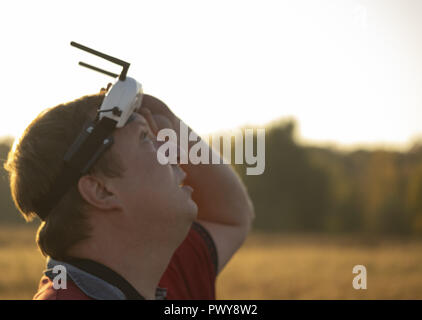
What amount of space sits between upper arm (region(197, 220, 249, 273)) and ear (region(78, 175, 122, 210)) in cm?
106

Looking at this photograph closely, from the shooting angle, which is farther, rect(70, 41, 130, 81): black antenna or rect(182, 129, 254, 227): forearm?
rect(182, 129, 254, 227): forearm

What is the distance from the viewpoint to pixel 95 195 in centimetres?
245

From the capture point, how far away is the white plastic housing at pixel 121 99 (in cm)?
244

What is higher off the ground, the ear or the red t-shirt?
the ear

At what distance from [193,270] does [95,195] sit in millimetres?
967

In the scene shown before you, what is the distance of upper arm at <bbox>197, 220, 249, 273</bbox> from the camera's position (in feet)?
11.0

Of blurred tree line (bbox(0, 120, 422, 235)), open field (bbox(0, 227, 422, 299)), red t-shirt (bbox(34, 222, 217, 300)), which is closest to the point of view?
red t-shirt (bbox(34, 222, 217, 300))

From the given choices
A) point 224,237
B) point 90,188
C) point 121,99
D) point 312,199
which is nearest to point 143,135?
point 121,99

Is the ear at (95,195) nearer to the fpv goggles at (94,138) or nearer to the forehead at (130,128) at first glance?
the fpv goggles at (94,138)

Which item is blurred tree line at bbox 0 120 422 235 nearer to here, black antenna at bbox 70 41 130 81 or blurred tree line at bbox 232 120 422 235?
blurred tree line at bbox 232 120 422 235

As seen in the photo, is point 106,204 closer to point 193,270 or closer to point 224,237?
point 193,270

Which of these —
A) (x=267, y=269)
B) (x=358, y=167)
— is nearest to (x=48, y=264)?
(x=267, y=269)

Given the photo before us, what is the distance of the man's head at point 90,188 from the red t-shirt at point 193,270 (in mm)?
602

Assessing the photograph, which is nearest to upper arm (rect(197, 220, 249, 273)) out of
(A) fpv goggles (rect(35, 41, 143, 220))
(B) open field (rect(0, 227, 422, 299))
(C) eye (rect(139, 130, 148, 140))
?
(C) eye (rect(139, 130, 148, 140))
